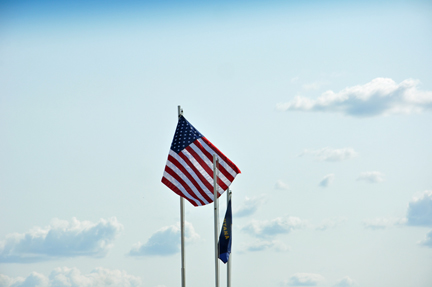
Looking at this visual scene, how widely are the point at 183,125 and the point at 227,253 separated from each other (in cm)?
661

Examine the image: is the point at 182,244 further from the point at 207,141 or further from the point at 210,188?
the point at 207,141

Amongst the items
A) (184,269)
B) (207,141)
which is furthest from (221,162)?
(184,269)

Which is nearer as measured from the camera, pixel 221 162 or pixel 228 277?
pixel 221 162

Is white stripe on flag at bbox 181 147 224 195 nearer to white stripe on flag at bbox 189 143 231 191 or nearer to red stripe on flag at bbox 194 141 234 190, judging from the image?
white stripe on flag at bbox 189 143 231 191

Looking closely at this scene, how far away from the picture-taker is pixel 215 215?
1003 inches

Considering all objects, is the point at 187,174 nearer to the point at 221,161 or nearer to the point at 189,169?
the point at 189,169

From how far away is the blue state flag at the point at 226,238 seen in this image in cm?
2581

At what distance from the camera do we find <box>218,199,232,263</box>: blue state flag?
84.7 feet

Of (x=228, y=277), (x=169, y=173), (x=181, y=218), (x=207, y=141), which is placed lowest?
(x=228, y=277)

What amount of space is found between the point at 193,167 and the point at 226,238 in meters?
4.10

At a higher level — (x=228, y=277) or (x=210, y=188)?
(x=210, y=188)

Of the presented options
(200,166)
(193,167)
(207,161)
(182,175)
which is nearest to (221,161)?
(207,161)

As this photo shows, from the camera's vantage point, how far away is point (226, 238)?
25922mm

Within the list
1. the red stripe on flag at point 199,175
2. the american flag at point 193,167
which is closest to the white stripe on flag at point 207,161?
the american flag at point 193,167
